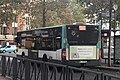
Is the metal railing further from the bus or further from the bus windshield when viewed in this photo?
the bus windshield

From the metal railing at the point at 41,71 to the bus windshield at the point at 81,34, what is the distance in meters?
5.64

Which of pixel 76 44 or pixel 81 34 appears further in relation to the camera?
pixel 81 34

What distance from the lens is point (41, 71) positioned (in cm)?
1009

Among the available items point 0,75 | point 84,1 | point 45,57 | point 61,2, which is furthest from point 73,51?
point 61,2

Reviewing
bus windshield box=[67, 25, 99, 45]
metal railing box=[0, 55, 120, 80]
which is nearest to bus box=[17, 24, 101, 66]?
bus windshield box=[67, 25, 99, 45]

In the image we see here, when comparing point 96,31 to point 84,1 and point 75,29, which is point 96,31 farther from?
point 84,1

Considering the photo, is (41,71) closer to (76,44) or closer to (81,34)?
(76,44)

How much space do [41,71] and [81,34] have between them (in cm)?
953

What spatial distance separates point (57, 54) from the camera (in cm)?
1967

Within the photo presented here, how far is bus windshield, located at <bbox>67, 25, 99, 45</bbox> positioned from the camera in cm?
1923

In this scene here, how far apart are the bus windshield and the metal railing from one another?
564cm

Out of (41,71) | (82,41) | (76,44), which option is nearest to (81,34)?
(82,41)

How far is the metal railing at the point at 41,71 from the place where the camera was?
7.45 meters

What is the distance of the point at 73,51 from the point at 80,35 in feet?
3.37
